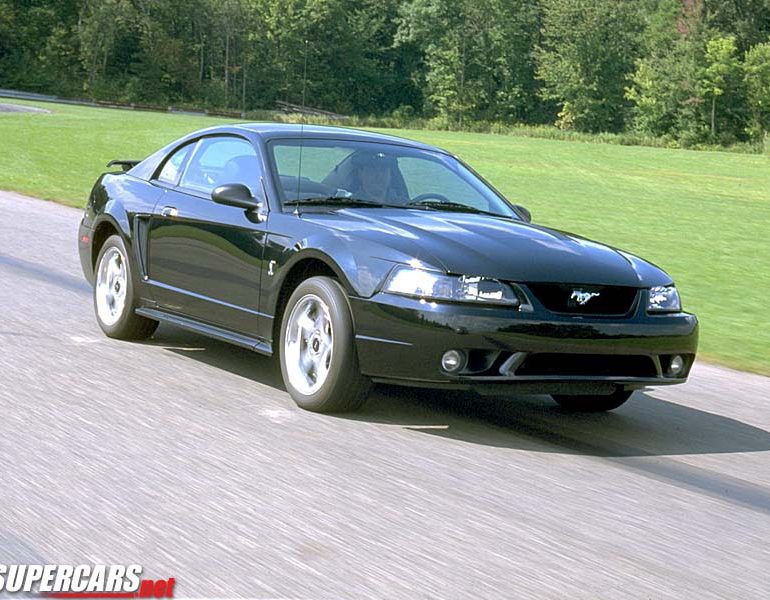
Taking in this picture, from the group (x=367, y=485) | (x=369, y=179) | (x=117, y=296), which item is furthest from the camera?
(x=117, y=296)

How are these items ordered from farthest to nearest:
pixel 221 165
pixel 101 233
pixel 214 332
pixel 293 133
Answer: pixel 101 233 < pixel 221 165 < pixel 293 133 < pixel 214 332

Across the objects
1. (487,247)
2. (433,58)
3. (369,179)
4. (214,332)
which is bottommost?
(214,332)

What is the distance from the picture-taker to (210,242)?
25.9 ft

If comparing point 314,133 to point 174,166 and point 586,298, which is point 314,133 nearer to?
point 174,166

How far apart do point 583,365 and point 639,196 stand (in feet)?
88.7

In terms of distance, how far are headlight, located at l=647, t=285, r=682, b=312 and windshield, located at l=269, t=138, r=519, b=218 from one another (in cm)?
133

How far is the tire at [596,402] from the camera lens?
24.9ft

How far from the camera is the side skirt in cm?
741

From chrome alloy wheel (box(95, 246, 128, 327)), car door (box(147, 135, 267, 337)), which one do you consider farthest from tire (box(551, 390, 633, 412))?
chrome alloy wheel (box(95, 246, 128, 327))

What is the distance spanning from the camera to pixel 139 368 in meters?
8.00

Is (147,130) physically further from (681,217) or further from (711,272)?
(711,272)

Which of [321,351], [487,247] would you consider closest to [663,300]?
[487,247]

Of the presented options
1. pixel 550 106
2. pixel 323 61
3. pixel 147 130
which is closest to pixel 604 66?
pixel 550 106

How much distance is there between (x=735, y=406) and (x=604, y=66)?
373 ft
